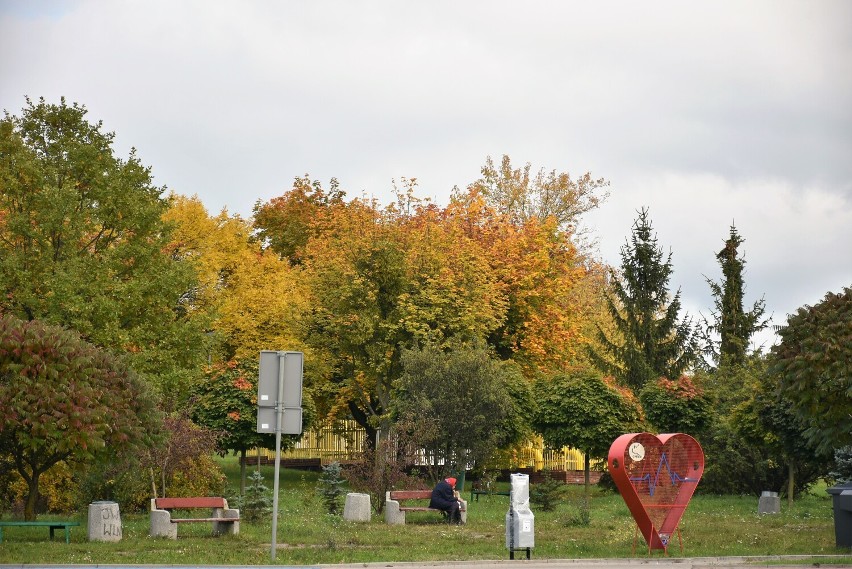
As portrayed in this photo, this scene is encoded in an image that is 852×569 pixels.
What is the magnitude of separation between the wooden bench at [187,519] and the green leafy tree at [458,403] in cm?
1041

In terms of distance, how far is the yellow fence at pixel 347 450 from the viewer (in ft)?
158

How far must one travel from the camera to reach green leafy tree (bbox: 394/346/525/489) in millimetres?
33531

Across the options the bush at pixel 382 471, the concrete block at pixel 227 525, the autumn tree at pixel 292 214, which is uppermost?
the autumn tree at pixel 292 214

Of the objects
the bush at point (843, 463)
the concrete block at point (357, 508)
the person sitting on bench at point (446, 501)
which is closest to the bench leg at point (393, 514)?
the concrete block at point (357, 508)

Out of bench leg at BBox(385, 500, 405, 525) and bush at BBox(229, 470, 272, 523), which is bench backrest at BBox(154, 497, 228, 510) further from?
bench leg at BBox(385, 500, 405, 525)

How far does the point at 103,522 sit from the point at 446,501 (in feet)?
26.0

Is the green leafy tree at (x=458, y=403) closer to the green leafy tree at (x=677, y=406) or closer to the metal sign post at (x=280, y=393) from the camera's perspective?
the green leafy tree at (x=677, y=406)

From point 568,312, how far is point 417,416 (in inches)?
827

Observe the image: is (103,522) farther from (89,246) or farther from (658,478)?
(89,246)

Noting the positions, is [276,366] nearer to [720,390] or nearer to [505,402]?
[505,402]

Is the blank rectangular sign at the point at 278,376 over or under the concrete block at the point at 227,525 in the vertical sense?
over

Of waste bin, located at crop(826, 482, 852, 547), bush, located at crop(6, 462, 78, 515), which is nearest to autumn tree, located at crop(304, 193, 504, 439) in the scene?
bush, located at crop(6, 462, 78, 515)

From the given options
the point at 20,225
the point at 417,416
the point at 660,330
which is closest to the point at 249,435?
the point at 417,416

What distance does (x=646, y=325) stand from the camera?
45688mm
